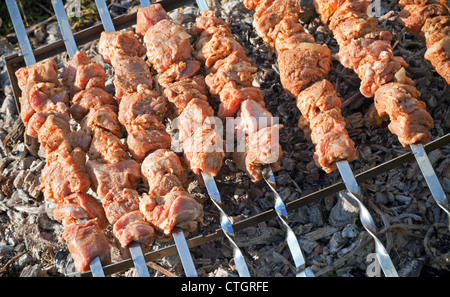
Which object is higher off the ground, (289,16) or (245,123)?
(289,16)

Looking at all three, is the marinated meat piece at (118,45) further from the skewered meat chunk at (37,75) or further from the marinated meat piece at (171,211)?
the marinated meat piece at (171,211)

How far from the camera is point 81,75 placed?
4.21 metres

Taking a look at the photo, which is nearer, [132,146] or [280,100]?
[132,146]

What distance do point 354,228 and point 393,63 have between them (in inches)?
47.8

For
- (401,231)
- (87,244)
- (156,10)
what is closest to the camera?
(87,244)

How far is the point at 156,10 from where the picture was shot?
447 cm

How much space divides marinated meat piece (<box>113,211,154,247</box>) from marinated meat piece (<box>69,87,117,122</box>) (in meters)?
1.03

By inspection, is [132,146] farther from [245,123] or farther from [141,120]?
[245,123]

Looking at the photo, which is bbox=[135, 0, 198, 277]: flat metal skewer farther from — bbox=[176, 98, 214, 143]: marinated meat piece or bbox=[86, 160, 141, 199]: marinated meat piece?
bbox=[176, 98, 214, 143]: marinated meat piece

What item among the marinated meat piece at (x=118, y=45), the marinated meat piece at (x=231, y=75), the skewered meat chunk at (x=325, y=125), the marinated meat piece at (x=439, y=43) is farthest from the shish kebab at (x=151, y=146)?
the marinated meat piece at (x=439, y=43)

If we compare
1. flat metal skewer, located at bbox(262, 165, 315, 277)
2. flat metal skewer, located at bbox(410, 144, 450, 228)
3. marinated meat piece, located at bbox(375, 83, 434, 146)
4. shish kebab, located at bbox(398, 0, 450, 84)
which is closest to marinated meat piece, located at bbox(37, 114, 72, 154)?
flat metal skewer, located at bbox(262, 165, 315, 277)

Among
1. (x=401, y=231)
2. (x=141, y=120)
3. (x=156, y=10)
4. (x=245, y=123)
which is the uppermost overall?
(x=156, y=10)

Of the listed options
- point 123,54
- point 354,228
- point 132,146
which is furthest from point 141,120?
point 354,228

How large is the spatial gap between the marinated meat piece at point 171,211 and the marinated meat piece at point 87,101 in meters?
1.00
